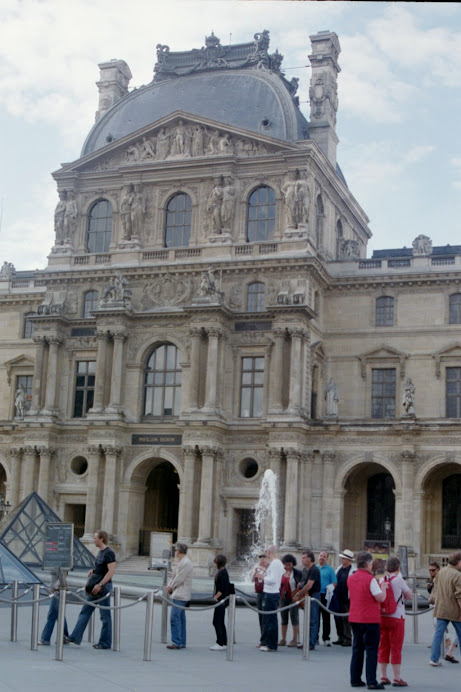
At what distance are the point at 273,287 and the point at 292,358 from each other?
13.3ft

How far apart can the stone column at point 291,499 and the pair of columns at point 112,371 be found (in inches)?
357

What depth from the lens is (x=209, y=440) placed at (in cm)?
4534

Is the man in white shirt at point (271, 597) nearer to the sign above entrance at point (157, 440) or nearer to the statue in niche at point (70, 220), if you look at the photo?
the sign above entrance at point (157, 440)

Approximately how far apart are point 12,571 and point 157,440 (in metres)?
22.5

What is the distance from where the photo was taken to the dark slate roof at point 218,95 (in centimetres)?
5050

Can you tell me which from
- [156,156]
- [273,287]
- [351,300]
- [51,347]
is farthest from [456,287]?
[51,347]

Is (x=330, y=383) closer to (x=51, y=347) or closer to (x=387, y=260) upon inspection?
(x=387, y=260)

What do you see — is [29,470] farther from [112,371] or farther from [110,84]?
[110,84]

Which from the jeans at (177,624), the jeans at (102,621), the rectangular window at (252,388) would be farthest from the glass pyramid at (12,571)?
the rectangular window at (252,388)

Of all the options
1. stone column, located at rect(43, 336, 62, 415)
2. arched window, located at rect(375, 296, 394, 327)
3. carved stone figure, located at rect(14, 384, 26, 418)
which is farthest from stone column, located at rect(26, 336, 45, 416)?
arched window, located at rect(375, 296, 394, 327)

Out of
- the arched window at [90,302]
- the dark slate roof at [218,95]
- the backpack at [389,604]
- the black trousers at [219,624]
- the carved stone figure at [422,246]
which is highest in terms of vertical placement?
the dark slate roof at [218,95]

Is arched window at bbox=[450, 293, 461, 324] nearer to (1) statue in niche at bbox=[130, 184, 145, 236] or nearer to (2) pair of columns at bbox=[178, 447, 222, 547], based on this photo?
(2) pair of columns at bbox=[178, 447, 222, 547]

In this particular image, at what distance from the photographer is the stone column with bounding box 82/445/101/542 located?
47.0 metres

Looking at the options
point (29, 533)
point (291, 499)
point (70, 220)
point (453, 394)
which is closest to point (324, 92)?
point (70, 220)
